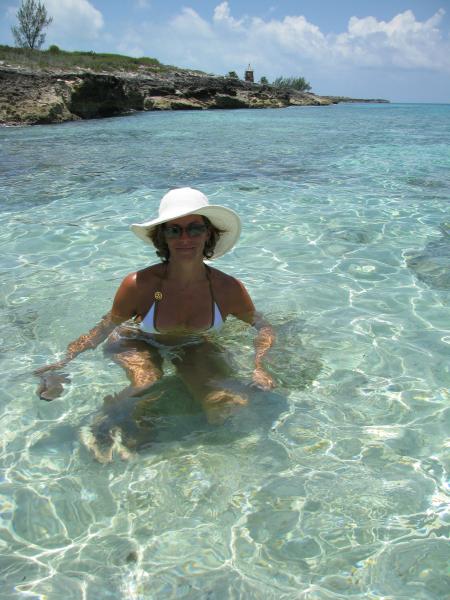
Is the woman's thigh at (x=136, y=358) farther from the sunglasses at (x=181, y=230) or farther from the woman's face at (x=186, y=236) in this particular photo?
the sunglasses at (x=181, y=230)

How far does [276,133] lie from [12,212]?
16237 millimetres

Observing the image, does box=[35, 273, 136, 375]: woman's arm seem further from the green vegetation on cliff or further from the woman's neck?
the green vegetation on cliff

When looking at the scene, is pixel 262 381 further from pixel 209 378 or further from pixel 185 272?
pixel 185 272

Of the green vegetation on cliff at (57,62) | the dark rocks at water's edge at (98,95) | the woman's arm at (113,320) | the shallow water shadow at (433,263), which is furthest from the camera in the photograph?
the green vegetation on cliff at (57,62)

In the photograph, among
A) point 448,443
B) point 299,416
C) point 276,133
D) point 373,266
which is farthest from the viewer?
point 276,133

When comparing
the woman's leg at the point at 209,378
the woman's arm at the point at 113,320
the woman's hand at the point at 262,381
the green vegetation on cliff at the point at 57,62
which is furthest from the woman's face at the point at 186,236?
the green vegetation on cliff at the point at 57,62

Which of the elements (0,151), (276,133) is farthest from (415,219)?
(276,133)

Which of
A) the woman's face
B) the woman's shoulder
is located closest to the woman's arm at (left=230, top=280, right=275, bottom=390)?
the woman's face

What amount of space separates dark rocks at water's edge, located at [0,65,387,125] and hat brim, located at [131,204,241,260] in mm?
24235

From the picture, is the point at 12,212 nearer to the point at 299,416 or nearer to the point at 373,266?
the point at 373,266

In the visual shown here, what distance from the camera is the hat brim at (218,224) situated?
9.57 feet

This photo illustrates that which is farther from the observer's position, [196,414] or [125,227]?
[125,227]

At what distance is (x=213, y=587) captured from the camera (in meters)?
2.07

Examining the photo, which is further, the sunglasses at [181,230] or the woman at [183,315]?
the woman at [183,315]
